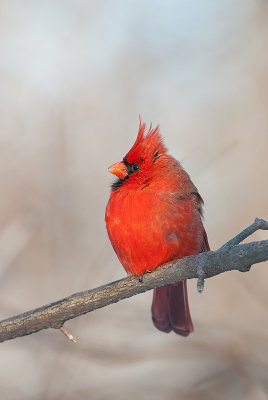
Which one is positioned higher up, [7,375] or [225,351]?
[7,375]

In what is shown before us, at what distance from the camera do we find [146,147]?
3.45 m

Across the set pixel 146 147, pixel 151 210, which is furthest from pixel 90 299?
pixel 146 147

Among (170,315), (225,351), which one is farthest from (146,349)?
(225,351)

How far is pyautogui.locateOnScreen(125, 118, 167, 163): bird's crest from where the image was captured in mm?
3428

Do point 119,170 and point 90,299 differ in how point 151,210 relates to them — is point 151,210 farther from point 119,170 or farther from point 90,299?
point 90,299

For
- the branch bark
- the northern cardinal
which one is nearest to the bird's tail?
the northern cardinal

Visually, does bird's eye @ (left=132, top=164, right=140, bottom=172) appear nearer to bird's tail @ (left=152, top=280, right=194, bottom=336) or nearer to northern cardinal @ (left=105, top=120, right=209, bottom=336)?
northern cardinal @ (left=105, top=120, right=209, bottom=336)

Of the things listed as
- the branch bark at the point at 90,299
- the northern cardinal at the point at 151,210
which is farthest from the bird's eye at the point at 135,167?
the branch bark at the point at 90,299

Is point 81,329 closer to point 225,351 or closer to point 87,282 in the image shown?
point 87,282

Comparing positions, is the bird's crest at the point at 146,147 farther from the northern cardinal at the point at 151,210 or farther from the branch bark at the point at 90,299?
the branch bark at the point at 90,299

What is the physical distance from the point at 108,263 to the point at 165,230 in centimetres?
153

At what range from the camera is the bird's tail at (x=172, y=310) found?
12.3 feet

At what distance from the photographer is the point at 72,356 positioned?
12.7ft

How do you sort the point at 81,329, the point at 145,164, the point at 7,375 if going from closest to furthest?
1. the point at 145,164
2. the point at 81,329
3. the point at 7,375
